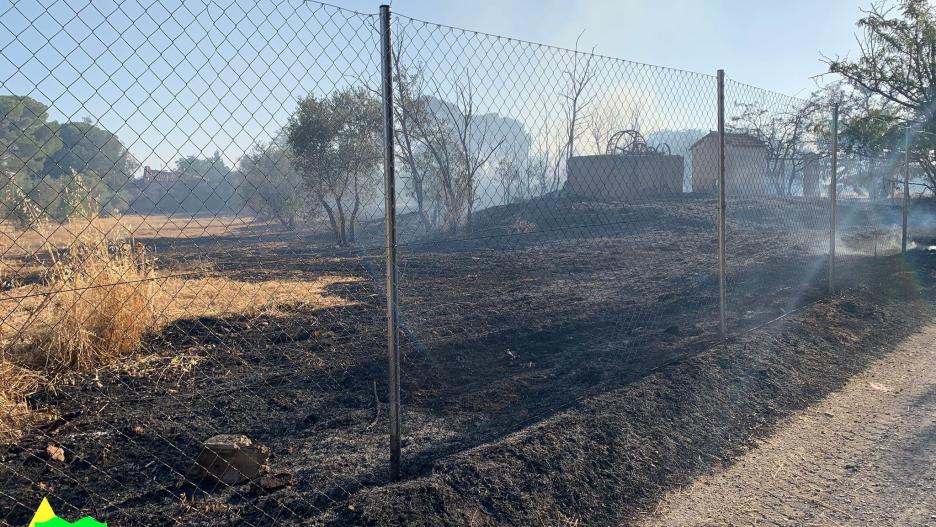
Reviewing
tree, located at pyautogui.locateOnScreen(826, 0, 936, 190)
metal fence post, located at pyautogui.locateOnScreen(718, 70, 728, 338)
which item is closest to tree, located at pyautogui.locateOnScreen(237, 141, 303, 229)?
metal fence post, located at pyautogui.locateOnScreen(718, 70, 728, 338)

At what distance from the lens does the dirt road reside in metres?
3.14

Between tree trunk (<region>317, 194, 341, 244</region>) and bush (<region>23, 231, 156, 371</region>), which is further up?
tree trunk (<region>317, 194, 341, 244</region>)

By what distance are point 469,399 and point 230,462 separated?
1899 millimetres

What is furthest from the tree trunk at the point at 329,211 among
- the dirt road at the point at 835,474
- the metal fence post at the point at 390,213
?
the dirt road at the point at 835,474

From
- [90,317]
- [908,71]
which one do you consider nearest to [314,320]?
[90,317]

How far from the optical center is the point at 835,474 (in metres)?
3.59

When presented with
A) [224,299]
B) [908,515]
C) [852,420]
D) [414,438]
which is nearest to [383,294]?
[224,299]

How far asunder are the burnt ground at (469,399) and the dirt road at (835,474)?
6.8 inches

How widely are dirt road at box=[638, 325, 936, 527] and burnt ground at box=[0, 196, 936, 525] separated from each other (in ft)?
0.57

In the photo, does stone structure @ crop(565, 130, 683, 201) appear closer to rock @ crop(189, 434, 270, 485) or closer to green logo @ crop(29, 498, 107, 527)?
rock @ crop(189, 434, 270, 485)

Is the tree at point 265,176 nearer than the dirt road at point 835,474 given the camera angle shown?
No

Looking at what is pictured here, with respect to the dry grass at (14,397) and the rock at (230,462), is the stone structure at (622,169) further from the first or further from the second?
the dry grass at (14,397)

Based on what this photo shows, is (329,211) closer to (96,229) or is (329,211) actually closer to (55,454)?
(96,229)

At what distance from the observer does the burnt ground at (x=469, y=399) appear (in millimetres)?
3072
